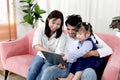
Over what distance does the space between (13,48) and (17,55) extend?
107mm

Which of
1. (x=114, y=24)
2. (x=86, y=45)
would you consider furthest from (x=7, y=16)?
(x=86, y=45)

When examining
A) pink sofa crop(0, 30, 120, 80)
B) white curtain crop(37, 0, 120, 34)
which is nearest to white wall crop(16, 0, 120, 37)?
white curtain crop(37, 0, 120, 34)

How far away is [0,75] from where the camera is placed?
2885mm

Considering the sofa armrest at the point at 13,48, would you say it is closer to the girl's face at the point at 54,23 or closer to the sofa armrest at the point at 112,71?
the girl's face at the point at 54,23

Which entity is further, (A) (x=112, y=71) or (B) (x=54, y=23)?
(B) (x=54, y=23)

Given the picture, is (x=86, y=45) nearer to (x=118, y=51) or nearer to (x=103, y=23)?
(x=118, y=51)

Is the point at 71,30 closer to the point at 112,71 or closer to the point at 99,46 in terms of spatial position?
the point at 99,46

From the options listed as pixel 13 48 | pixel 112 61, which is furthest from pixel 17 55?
pixel 112 61

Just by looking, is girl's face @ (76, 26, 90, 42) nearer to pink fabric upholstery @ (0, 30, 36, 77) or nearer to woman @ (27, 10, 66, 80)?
woman @ (27, 10, 66, 80)

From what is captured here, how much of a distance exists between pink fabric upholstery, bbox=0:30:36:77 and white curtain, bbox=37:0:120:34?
2.94ft

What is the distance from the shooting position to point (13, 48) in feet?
8.46

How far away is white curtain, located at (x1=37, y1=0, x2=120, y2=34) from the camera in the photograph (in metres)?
3.09

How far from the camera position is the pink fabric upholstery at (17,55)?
2275 millimetres

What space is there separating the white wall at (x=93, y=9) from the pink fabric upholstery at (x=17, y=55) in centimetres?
90
